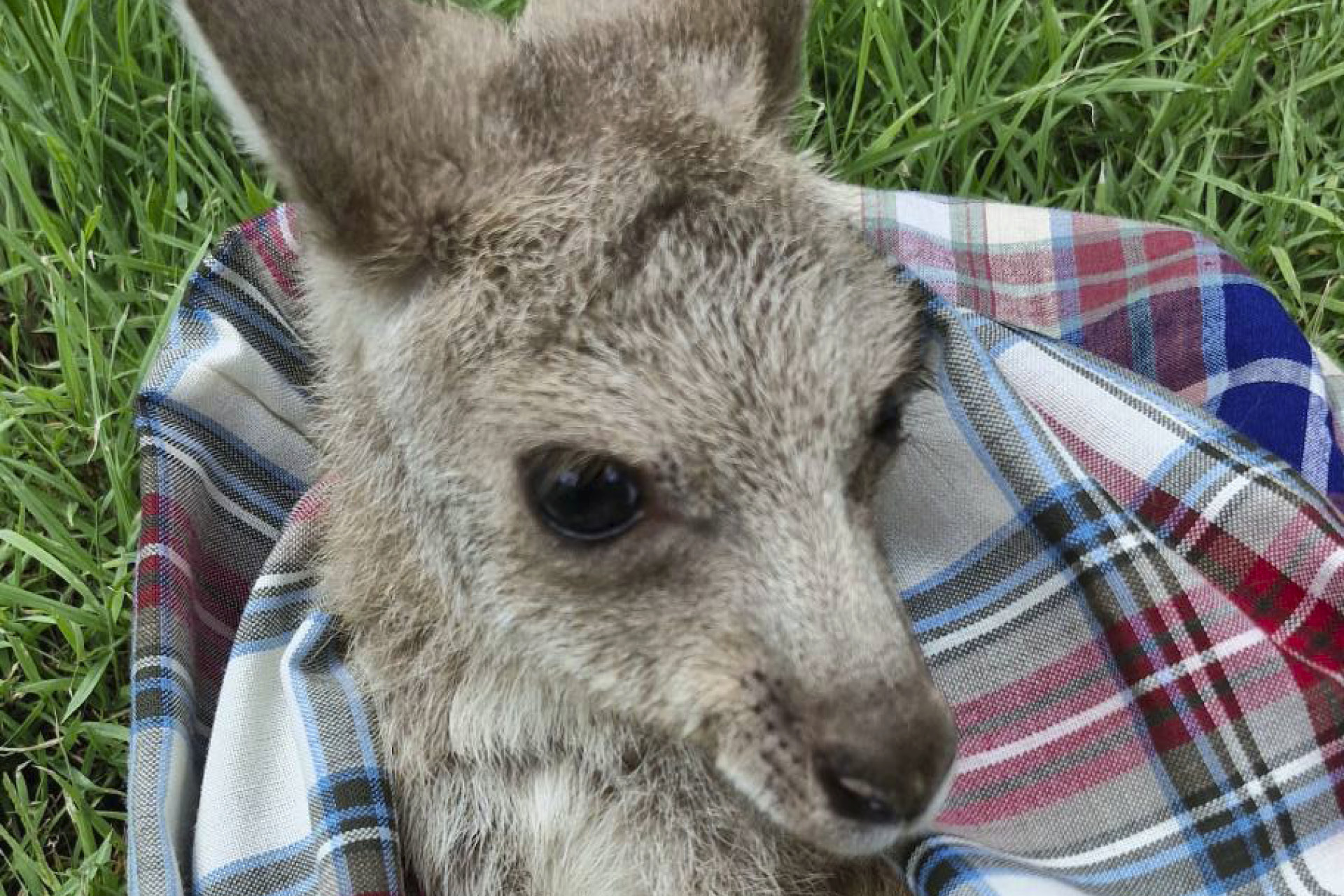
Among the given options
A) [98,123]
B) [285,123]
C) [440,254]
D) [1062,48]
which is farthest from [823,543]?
[98,123]

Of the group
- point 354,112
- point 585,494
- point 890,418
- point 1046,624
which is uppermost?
point 354,112

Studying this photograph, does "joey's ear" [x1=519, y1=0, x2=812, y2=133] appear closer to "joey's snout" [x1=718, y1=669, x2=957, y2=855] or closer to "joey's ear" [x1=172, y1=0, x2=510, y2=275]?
"joey's ear" [x1=172, y1=0, x2=510, y2=275]

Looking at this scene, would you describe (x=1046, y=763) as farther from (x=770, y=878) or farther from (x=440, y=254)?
(x=440, y=254)

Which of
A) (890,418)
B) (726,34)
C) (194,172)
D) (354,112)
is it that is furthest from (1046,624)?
(194,172)

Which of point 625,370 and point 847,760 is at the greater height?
point 625,370

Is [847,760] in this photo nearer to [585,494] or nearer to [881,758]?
[881,758]

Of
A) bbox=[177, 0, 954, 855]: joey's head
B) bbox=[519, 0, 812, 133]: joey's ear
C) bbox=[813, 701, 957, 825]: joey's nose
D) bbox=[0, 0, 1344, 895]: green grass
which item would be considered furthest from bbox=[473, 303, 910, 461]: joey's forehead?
bbox=[0, 0, 1344, 895]: green grass

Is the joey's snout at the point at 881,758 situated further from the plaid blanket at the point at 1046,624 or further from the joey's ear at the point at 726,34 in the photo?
the joey's ear at the point at 726,34
